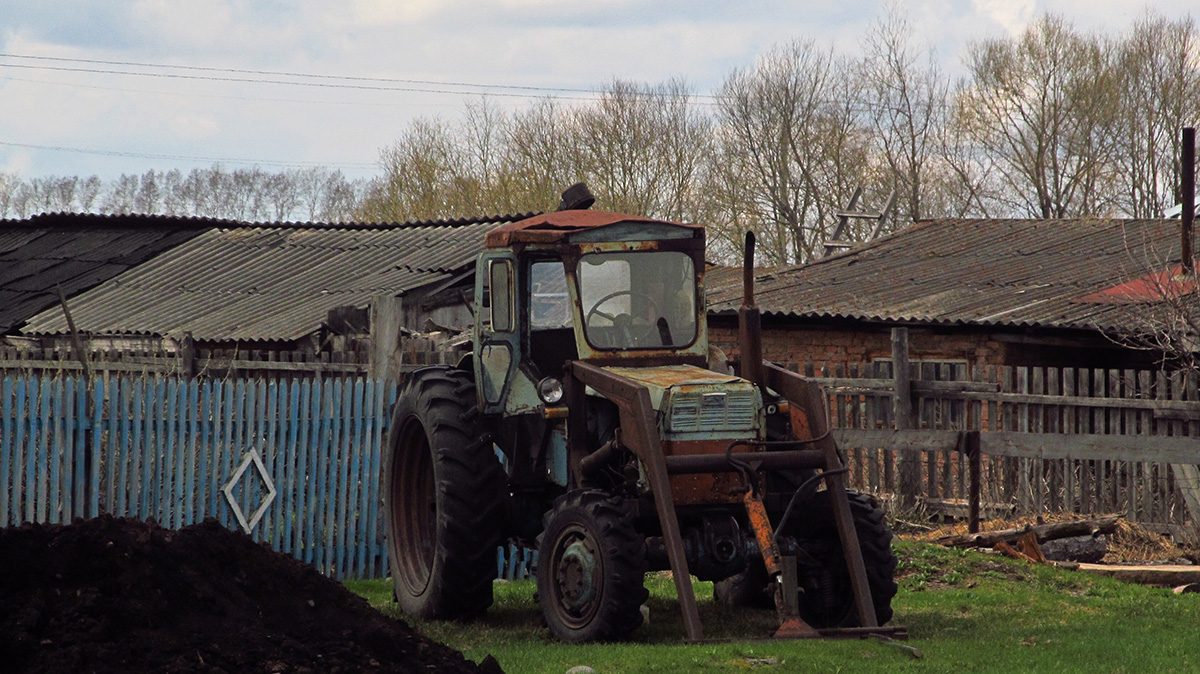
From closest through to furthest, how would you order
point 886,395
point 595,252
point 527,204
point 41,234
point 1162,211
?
point 595,252
point 886,395
point 41,234
point 1162,211
point 527,204

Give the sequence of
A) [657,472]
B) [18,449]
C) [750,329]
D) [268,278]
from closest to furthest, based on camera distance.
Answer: [657,472]
[750,329]
[18,449]
[268,278]

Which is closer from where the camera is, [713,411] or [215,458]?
[713,411]

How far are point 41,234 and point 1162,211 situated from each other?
27.7 m

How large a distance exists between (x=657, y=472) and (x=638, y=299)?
1.41 m

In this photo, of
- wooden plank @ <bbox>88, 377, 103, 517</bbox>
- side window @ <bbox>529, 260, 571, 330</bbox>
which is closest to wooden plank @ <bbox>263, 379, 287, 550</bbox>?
wooden plank @ <bbox>88, 377, 103, 517</bbox>

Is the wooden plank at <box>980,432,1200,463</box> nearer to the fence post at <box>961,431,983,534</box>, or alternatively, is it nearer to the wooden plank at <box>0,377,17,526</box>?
the fence post at <box>961,431,983,534</box>

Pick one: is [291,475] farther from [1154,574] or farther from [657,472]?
[1154,574]

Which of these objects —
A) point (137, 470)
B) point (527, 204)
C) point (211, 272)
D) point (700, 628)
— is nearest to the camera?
point (700, 628)

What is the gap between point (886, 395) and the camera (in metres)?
13.5

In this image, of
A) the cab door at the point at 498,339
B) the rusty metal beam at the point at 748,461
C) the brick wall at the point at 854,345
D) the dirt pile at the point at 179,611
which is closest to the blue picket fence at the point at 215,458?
the cab door at the point at 498,339

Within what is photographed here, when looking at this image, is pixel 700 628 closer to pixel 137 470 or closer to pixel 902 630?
pixel 902 630

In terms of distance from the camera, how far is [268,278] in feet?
66.1

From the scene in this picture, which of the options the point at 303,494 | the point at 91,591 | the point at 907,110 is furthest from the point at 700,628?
the point at 907,110

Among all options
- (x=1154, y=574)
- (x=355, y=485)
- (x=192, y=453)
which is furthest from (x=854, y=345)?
(x=192, y=453)
